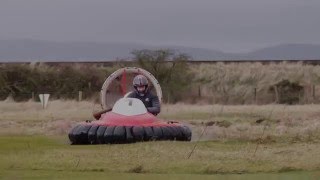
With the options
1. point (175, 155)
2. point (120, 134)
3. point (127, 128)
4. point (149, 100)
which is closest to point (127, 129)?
point (127, 128)

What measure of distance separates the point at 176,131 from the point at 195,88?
3621 centimetres

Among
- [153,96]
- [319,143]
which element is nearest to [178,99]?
[153,96]

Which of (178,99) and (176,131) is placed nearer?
(176,131)

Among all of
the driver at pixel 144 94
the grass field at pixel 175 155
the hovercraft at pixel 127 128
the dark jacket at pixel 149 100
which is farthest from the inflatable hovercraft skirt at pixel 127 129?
the driver at pixel 144 94

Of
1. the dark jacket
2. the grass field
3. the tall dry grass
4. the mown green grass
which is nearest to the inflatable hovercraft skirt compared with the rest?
the grass field

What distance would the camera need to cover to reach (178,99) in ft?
174

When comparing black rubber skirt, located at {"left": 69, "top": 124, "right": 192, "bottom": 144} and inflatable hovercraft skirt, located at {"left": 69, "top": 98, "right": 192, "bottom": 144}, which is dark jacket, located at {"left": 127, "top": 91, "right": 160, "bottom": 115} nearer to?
inflatable hovercraft skirt, located at {"left": 69, "top": 98, "right": 192, "bottom": 144}

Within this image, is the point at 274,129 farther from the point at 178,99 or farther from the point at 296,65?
the point at 296,65

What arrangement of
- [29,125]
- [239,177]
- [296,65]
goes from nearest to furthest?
[239,177] < [29,125] < [296,65]

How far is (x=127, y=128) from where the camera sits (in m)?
20.8

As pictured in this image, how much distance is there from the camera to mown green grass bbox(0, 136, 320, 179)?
14555 millimetres

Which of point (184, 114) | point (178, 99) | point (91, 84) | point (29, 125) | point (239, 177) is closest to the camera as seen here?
point (239, 177)

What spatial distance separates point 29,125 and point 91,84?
95.7 ft

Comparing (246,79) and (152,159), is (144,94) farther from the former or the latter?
(246,79)
